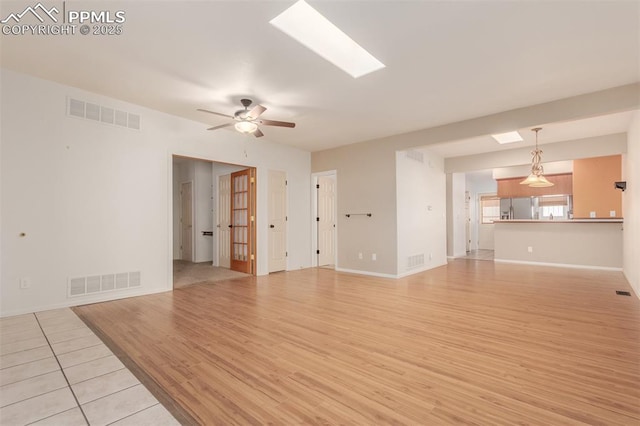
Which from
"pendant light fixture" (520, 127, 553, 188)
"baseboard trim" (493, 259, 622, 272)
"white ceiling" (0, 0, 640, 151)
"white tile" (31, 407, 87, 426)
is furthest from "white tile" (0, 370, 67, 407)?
"baseboard trim" (493, 259, 622, 272)

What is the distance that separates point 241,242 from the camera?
6.55 m

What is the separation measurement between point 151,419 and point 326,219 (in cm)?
601

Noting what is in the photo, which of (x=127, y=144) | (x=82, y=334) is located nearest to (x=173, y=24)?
(x=127, y=144)

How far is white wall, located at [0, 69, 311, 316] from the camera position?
3465mm

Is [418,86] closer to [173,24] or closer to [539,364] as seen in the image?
[173,24]

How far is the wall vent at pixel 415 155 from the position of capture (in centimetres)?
628

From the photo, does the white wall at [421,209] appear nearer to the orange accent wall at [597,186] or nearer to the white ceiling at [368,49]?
the white ceiling at [368,49]

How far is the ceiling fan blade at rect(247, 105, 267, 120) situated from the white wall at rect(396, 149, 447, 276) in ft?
10.3

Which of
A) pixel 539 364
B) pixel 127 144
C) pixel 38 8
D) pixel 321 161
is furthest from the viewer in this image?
pixel 321 161

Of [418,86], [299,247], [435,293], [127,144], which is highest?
[418,86]

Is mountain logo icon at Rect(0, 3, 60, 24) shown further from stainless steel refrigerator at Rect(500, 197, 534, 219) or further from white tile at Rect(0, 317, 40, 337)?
stainless steel refrigerator at Rect(500, 197, 534, 219)

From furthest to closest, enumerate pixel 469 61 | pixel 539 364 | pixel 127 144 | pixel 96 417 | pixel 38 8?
pixel 127 144 < pixel 469 61 < pixel 38 8 < pixel 539 364 < pixel 96 417

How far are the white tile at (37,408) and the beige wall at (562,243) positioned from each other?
29.3 feet

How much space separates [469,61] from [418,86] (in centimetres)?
68
